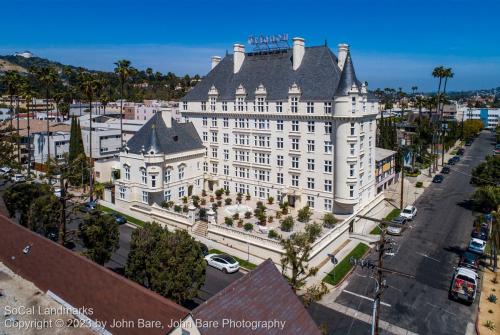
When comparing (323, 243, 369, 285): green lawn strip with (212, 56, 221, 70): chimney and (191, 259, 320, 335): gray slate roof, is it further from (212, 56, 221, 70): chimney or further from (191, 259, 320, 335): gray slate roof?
(212, 56, 221, 70): chimney

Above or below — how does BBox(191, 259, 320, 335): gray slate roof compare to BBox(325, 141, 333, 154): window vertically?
below

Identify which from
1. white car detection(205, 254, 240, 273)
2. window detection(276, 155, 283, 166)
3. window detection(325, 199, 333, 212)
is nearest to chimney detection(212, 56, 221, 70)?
window detection(276, 155, 283, 166)

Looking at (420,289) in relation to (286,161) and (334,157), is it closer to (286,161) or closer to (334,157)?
(334,157)

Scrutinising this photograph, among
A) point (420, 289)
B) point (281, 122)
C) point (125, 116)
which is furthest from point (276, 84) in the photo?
point (125, 116)

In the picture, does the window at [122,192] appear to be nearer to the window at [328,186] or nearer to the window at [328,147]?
the window at [328,186]

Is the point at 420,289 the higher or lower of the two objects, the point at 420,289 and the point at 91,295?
→ the lower

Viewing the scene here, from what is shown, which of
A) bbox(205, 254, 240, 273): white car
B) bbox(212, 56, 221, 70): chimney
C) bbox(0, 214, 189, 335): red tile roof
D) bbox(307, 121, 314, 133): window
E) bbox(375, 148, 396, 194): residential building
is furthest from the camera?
bbox(212, 56, 221, 70): chimney

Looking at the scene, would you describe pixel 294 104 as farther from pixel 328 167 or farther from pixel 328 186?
pixel 328 186

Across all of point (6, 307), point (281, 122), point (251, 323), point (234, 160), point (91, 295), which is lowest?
point (6, 307)

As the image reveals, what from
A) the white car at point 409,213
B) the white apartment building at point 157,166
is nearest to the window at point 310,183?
the white car at point 409,213
